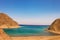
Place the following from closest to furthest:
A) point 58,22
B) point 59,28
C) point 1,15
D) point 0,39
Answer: point 0,39 → point 59,28 → point 58,22 → point 1,15

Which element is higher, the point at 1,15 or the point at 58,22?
the point at 1,15

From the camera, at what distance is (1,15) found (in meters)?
127

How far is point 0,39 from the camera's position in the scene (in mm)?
13016

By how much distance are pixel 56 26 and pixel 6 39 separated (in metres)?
37.6

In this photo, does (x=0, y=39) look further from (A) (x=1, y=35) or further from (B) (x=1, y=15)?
(B) (x=1, y=15)

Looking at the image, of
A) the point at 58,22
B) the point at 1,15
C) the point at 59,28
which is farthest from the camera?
the point at 1,15

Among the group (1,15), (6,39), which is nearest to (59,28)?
(6,39)

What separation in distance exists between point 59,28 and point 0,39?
36.6 meters

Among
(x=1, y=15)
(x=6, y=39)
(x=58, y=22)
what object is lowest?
(x=6, y=39)

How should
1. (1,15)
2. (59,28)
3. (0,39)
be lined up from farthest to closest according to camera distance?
(1,15), (59,28), (0,39)

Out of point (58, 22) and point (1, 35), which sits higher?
point (58, 22)

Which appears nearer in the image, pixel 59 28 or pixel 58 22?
pixel 59 28

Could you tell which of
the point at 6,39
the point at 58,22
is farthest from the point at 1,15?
the point at 6,39

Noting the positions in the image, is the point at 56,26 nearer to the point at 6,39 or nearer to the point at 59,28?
the point at 59,28
